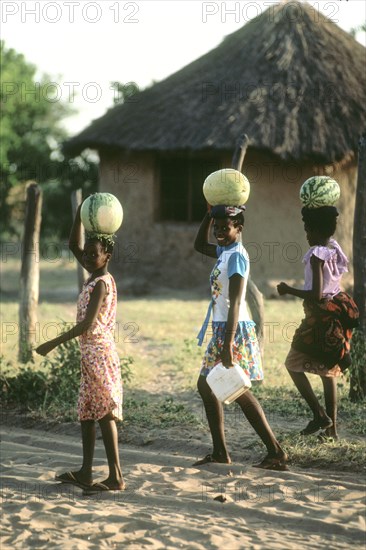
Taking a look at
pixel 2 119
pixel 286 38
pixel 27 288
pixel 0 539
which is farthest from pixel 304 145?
pixel 0 539

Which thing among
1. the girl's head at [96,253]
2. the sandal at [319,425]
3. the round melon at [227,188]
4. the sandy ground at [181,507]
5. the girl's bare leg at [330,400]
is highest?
the round melon at [227,188]

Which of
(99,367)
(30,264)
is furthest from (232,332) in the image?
(30,264)

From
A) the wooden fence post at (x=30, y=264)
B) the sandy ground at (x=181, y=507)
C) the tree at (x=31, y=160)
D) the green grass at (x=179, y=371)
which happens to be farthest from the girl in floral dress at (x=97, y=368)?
the tree at (x=31, y=160)

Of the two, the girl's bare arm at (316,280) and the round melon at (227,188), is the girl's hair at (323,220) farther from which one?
the round melon at (227,188)

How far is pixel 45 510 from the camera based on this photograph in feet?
14.1

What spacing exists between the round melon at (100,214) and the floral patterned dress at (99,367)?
0.26m

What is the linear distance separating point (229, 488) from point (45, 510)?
97 centimetres

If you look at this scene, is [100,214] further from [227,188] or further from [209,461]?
[209,461]

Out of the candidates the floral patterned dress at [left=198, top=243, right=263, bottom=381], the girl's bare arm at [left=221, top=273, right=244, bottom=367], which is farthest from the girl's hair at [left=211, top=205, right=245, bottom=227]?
the girl's bare arm at [left=221, top=273, right=244, bottom=367]

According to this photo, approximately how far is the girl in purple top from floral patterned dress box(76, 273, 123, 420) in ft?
4.14

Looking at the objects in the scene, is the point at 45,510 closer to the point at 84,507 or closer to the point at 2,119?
the point at 84,507

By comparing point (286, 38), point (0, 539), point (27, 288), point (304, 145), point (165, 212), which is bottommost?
point (0, 539)

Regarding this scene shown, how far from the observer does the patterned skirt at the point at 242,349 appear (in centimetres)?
482

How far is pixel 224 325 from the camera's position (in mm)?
4844
